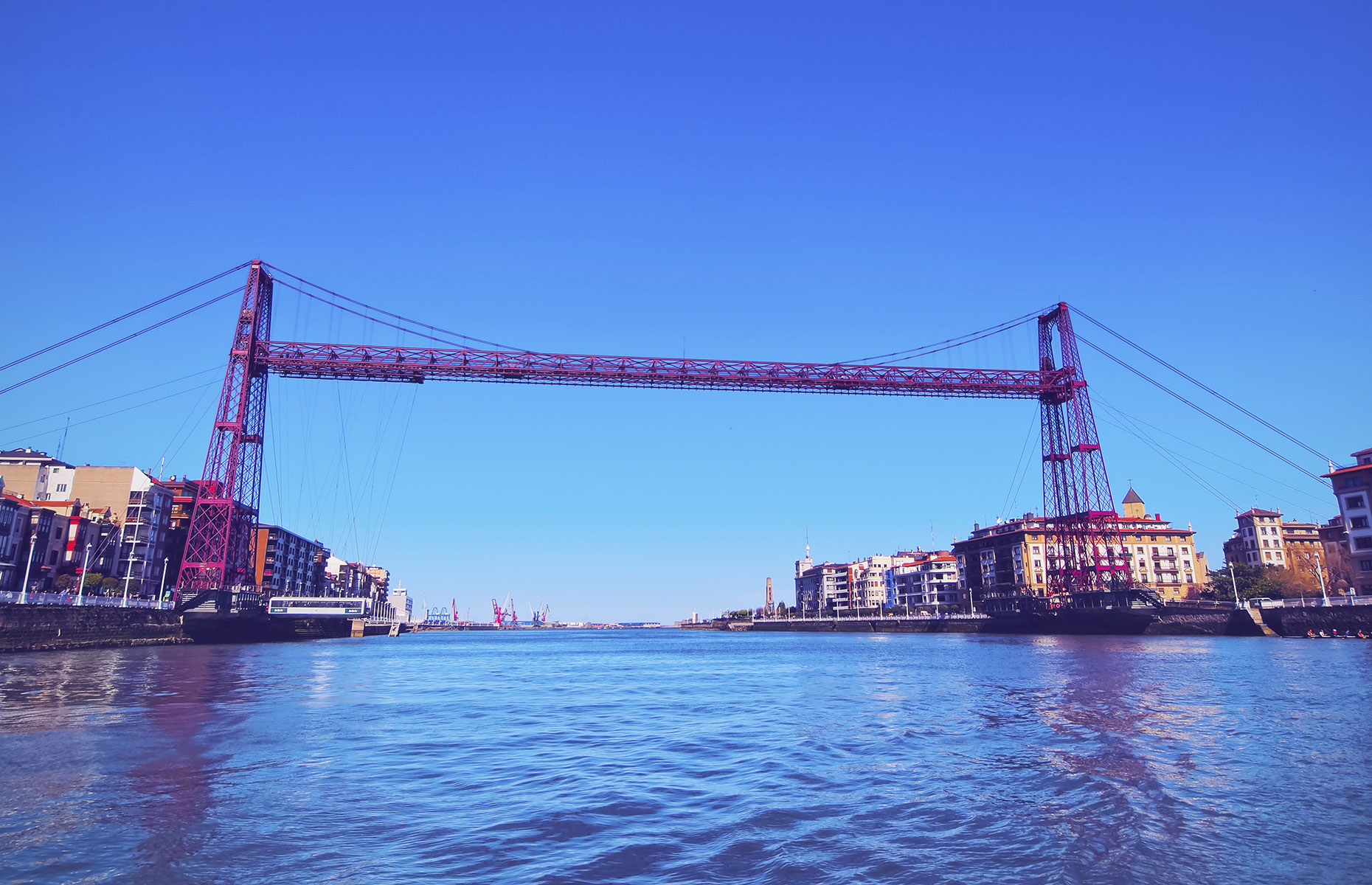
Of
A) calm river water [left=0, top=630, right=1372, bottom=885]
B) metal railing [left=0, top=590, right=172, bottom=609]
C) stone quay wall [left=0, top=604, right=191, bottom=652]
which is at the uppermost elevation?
metal railing [left=0, top=590, right=172, bottom=609]

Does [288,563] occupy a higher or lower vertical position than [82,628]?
higher

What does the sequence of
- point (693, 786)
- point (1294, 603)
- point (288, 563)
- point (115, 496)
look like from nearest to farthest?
point (693, 786), point (1294, 603), point (115, 496), point (288, 563)

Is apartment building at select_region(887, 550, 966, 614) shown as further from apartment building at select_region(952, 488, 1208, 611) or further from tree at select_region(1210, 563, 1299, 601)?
tree at select_region(1210, 563, 1299, 601)

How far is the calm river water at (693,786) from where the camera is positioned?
21.2ft

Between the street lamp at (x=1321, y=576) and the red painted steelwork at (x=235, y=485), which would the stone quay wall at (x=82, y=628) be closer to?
the red painted steelwork at (x=235, y=485)

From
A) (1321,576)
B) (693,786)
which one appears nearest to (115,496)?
(693,786)

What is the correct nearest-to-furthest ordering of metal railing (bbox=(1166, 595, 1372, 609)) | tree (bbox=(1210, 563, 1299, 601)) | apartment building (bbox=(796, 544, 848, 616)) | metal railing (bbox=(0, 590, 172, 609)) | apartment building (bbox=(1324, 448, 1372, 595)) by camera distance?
metal railing (bbox=(0, 590, 172, 609)) < metal railing (bbox=(1166, 595, 1372, 609)) < apartment building (bbox=(1324, 448, 1372, 595)) < tree (bbox=(1210, 563, 1299, 601)) < apartment building (bbox=(796, 544, 848, 616))

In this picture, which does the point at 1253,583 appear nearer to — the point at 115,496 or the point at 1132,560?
the point at 1132,560

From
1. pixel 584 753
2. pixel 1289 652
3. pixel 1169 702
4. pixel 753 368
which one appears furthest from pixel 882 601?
pixel 584 753

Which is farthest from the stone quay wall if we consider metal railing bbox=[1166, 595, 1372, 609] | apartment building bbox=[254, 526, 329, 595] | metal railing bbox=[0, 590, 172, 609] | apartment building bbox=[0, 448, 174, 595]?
metal railing bbox=[1166, 595, 1372, 609]

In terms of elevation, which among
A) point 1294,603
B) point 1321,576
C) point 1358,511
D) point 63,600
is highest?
point 1358,511

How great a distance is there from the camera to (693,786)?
9.62 metres

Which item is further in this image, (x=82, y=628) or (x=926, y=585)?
(x=926, y=585)

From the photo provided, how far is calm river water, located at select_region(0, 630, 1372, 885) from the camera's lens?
21.2ft
